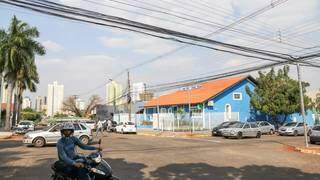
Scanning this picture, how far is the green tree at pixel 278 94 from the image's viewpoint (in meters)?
44.8

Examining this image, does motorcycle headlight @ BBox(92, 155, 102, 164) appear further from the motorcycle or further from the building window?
the building window

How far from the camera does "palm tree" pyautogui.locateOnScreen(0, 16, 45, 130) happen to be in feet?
145

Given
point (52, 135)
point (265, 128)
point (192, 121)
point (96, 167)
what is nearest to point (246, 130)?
point (265, 128)

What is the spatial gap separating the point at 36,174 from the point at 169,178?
4.13m

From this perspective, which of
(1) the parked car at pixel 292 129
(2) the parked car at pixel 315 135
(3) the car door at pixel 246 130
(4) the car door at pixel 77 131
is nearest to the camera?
(4) the car door at pixel 77 131

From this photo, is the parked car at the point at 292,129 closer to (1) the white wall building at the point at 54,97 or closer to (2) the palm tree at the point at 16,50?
(2) the palm tree at the point at 16,50

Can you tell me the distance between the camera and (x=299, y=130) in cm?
3991

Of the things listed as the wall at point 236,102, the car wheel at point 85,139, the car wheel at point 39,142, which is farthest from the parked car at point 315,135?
the wall at point 236,102

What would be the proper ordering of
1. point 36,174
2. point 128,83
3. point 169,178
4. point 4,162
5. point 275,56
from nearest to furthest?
point 169,178 → point 36,174 → point 4,162 → point 275,56 → point 128,83

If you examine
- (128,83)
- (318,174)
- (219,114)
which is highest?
(128,83)

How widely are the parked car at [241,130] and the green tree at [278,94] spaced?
907 centimetres

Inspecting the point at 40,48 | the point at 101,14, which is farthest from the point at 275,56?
the point at 40,48

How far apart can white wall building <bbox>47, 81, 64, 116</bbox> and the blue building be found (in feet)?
358

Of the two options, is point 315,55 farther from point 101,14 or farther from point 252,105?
point 252,105
